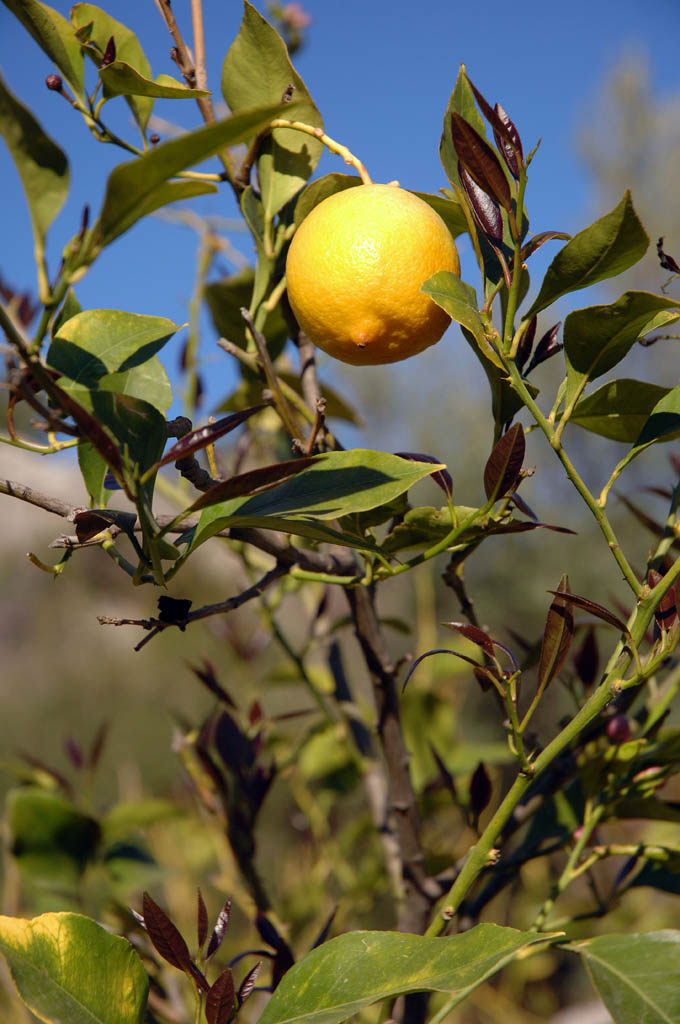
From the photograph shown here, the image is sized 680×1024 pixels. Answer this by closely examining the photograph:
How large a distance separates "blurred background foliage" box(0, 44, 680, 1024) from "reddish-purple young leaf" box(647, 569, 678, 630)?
188 mm

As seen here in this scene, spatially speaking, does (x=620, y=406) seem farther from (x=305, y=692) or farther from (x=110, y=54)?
(x=305, y=692)

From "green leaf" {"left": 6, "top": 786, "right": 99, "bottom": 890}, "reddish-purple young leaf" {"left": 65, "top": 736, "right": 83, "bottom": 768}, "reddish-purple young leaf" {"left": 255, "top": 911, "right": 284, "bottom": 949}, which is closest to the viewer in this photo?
"reddish-purple young leaf" {"left": 255, "top": 911, "right": 284, "bottom": 949}

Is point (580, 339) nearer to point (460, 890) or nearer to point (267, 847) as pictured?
point (460, 890)

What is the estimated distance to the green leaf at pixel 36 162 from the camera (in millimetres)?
260

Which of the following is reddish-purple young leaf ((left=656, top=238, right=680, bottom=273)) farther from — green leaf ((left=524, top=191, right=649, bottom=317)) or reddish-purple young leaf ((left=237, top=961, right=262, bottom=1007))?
reddish-purple young leaf ((left=237, top=961, right=262, bottom=1007))

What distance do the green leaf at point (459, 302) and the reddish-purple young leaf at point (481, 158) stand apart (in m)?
0.04

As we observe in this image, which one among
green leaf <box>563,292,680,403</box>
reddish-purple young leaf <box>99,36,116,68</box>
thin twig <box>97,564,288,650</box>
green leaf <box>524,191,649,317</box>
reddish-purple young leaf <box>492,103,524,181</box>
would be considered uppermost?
reddish-purple young leaf <box>99,36,116,68</box>

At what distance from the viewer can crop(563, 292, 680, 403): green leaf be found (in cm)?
29

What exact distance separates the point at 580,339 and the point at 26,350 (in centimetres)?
22

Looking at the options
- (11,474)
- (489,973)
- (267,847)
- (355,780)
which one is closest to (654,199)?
(11,474)

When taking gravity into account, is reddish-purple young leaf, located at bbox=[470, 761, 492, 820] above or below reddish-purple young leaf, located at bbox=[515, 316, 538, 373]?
below

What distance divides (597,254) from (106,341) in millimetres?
205

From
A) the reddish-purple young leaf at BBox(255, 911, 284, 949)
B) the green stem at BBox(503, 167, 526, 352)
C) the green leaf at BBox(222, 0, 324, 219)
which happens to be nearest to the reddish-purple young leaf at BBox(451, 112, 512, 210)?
the green stem at BBox(503, 167, 526, 352)

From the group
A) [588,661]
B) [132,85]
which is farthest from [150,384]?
[588,661]
